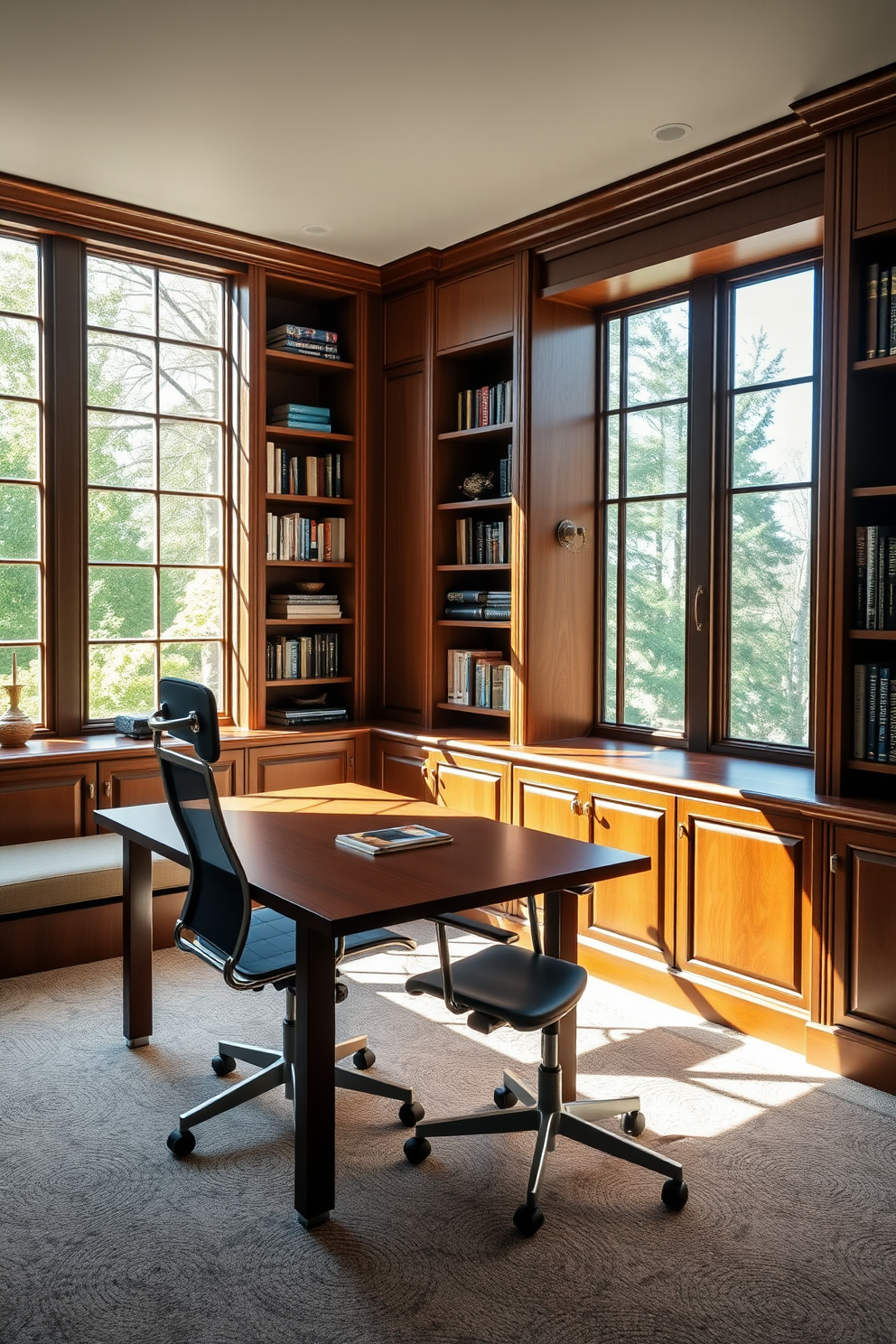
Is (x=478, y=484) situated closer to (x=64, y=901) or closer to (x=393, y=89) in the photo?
(x=393, y=89)

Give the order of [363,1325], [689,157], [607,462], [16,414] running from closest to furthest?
[363,1325] → [689,157] → [16,414] → [607,462]

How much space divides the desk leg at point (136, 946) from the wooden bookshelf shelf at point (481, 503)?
7.28 ft

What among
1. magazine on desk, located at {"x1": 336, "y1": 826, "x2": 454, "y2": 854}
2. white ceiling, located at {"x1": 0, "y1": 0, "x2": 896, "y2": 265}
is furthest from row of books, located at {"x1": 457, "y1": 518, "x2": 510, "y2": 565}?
magazine on desk, located at {"x1": 336, "y1": 826, "x2": 454, "y2": 854}

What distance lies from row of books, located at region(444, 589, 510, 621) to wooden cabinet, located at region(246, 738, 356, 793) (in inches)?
31.5

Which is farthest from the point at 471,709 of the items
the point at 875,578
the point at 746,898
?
the point at 875,578

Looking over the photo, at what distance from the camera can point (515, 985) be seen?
255cm

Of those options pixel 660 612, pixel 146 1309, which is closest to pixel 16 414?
pixel 660 612

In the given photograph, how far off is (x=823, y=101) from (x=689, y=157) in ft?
2.00

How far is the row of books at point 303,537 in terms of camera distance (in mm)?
5180

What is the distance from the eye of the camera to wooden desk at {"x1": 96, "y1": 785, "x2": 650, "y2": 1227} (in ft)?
7.97

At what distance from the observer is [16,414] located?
451 cm

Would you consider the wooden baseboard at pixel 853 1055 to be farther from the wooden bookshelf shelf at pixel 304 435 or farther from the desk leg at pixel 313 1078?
the wooden bookshelf shelf at pixel 304 435

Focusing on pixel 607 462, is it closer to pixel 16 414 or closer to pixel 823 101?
pixel 823 101

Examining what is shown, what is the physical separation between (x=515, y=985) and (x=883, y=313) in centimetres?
230
